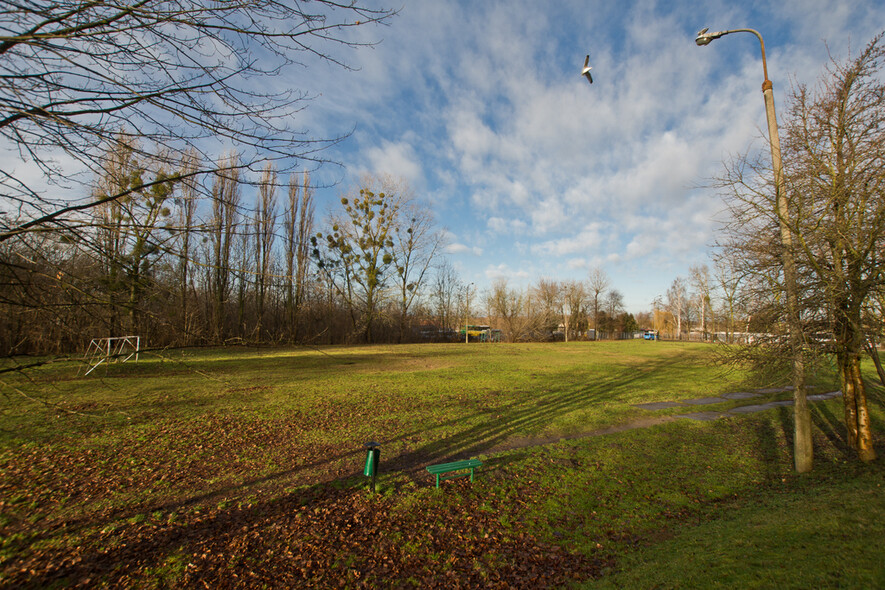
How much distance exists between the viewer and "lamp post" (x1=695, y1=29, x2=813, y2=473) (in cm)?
627

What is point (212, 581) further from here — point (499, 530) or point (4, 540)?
point (499, 530)

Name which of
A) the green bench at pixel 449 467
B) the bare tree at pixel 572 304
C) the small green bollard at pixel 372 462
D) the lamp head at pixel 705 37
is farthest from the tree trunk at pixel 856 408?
the bare tree at pixel 572 304

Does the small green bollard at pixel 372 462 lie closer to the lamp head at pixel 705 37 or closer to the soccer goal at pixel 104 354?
the soccer goal at pixel 104 354

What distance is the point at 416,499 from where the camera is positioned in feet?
18.3

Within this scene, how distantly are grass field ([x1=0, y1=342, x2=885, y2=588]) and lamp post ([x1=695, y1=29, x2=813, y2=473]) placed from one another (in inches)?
20.3

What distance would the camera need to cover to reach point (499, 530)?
190 inches

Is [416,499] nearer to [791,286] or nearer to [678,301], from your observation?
[791,286]

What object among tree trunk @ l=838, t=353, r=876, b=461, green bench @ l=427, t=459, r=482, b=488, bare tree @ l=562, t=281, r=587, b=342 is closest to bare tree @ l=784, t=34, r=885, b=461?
tree trunk @ l=838, t=353, r=876, b=461

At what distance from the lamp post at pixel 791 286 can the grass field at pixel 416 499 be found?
1.69 feet

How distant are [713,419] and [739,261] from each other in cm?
522

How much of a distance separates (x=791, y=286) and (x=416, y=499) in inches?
279

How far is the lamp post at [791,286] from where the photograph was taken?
627 cm

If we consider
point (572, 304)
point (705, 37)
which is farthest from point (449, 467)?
point (572, 304)

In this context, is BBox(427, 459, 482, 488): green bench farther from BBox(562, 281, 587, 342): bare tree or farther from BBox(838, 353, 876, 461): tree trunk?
BBox(562, 281, 587, 342): bare tree
